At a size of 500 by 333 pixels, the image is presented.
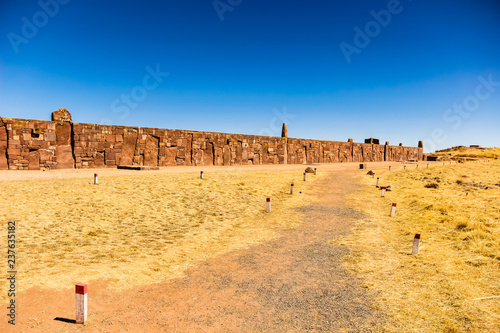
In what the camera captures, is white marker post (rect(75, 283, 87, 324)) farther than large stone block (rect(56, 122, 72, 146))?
No

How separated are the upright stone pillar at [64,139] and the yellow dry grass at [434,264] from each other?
15904 millimetres

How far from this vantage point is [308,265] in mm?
6531

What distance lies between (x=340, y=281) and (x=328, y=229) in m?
3.94

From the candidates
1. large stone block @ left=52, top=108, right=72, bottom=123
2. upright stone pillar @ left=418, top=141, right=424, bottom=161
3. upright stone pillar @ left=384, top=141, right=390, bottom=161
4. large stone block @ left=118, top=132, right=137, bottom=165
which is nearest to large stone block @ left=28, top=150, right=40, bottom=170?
large stone block @ left=52, top=108, right=72, bottom=123

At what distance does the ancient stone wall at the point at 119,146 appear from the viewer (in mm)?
15023

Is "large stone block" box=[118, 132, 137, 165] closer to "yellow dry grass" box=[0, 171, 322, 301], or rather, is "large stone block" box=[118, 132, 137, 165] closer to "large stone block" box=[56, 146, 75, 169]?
"large stone block" box=[56, 146, 75, 169]

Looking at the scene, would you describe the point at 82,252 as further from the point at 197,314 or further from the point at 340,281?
the point at 340,281

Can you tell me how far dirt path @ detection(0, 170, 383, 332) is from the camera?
4.19 meters

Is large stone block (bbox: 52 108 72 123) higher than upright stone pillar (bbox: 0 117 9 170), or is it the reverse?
large stone block (bbox: 52 108 72 123)

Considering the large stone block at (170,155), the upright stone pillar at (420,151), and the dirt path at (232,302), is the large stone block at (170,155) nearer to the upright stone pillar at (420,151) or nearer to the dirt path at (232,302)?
the dirt path at (232,302)

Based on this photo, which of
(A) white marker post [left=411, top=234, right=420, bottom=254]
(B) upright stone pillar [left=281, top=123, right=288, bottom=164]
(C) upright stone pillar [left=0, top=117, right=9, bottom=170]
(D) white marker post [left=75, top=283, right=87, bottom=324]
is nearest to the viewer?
(D) white marker post [left=75, top=283, right=87, bottom=324]

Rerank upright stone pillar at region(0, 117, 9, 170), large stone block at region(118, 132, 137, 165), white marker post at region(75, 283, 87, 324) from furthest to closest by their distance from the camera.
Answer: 1. large stone block at region(118, 132, 137, 165)
2. upright stone pillar at region(0, 117, 9, 170)
3. white marker post at region(75, 283, 87, 324)

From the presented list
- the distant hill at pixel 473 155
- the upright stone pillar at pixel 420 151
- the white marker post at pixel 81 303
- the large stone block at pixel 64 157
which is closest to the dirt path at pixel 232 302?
the white marker post at pixel 81 303

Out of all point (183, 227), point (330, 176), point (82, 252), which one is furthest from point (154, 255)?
point (330, 176)
